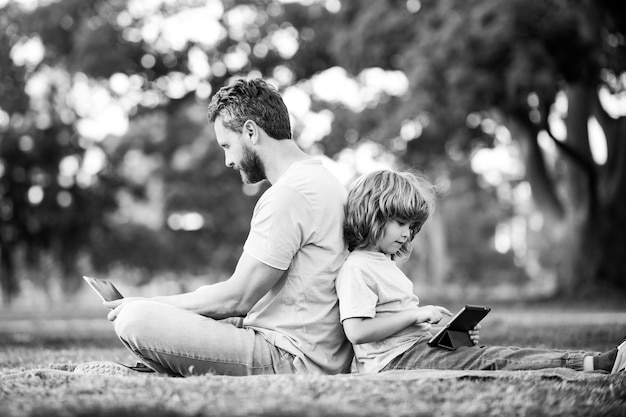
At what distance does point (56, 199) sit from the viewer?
30281 millimetres

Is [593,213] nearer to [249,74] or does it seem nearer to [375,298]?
[249,74]

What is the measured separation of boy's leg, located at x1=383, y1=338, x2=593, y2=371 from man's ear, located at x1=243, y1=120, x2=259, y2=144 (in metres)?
1.32

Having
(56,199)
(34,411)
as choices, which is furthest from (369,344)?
(56,199)

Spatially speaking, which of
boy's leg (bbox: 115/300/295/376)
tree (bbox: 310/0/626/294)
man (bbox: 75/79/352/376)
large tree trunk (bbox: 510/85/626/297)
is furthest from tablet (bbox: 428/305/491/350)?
large tree trunk (bbox: 510/85/626/297)

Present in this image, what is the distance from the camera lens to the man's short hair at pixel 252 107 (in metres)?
4.55

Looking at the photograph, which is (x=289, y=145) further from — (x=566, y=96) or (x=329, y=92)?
(x=329, y=92)

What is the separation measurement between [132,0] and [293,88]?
15.9 feet

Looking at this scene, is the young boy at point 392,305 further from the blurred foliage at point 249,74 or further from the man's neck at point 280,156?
the blurred foliage at point 249,74

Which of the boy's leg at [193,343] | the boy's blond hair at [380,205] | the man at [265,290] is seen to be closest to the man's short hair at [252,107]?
the man at [265,290]

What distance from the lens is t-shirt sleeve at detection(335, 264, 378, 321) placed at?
14.1 ft

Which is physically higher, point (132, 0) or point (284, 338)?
point (132, 0)

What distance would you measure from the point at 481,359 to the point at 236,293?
126cm

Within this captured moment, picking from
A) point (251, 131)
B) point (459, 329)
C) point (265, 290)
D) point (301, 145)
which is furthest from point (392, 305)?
point (301, 145)

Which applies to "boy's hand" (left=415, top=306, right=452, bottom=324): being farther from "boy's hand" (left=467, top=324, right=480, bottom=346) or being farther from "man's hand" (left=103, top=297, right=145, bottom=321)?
"man's hand" (left=103, top=297, right=145, bottom=321)
